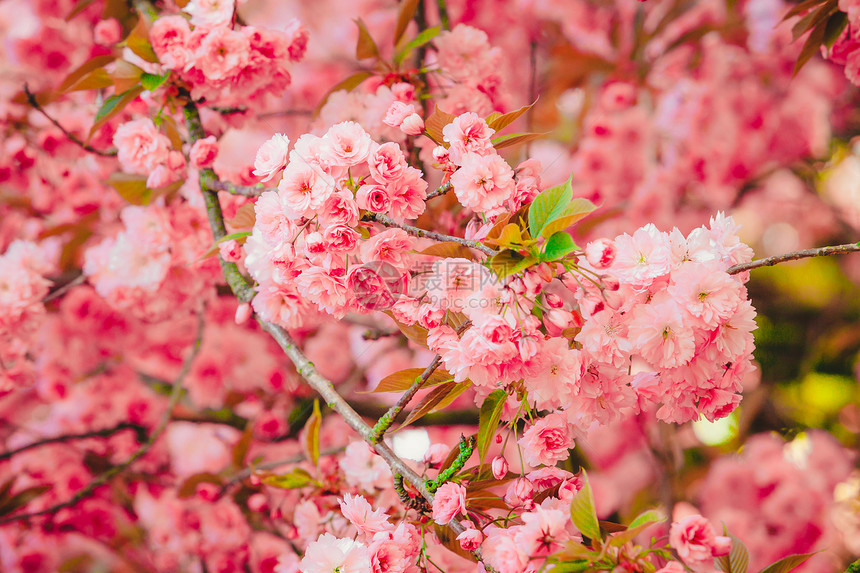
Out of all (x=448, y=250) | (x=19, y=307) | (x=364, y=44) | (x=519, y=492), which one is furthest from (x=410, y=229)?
(x=19, y=307)

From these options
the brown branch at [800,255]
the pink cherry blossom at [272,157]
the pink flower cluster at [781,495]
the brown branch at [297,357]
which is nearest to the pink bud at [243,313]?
the brown branch at [297,357]

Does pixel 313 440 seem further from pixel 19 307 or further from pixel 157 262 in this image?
pixel 19 307

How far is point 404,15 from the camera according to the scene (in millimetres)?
1196

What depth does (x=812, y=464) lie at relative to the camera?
7.53 ft

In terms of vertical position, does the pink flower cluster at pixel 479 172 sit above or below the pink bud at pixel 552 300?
above

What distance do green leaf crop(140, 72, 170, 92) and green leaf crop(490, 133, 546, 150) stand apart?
0.67 meters

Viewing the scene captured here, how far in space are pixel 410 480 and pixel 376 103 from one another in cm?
76

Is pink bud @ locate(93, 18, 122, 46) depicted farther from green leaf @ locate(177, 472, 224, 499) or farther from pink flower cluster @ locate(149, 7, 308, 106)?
green leaf @ locate(177, 472, 224, 499)

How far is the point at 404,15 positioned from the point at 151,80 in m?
0.51

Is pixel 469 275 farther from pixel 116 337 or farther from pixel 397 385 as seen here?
pixel 116 337

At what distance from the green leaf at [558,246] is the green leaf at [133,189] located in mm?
937

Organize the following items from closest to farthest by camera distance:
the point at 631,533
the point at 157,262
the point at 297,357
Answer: the point at 631,533 < the point at 297,357 < the point at 157,262

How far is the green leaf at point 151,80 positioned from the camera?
3.49 feet

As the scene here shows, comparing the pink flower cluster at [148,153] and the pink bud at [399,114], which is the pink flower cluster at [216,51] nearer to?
the pink flower cluster at [148,153]
